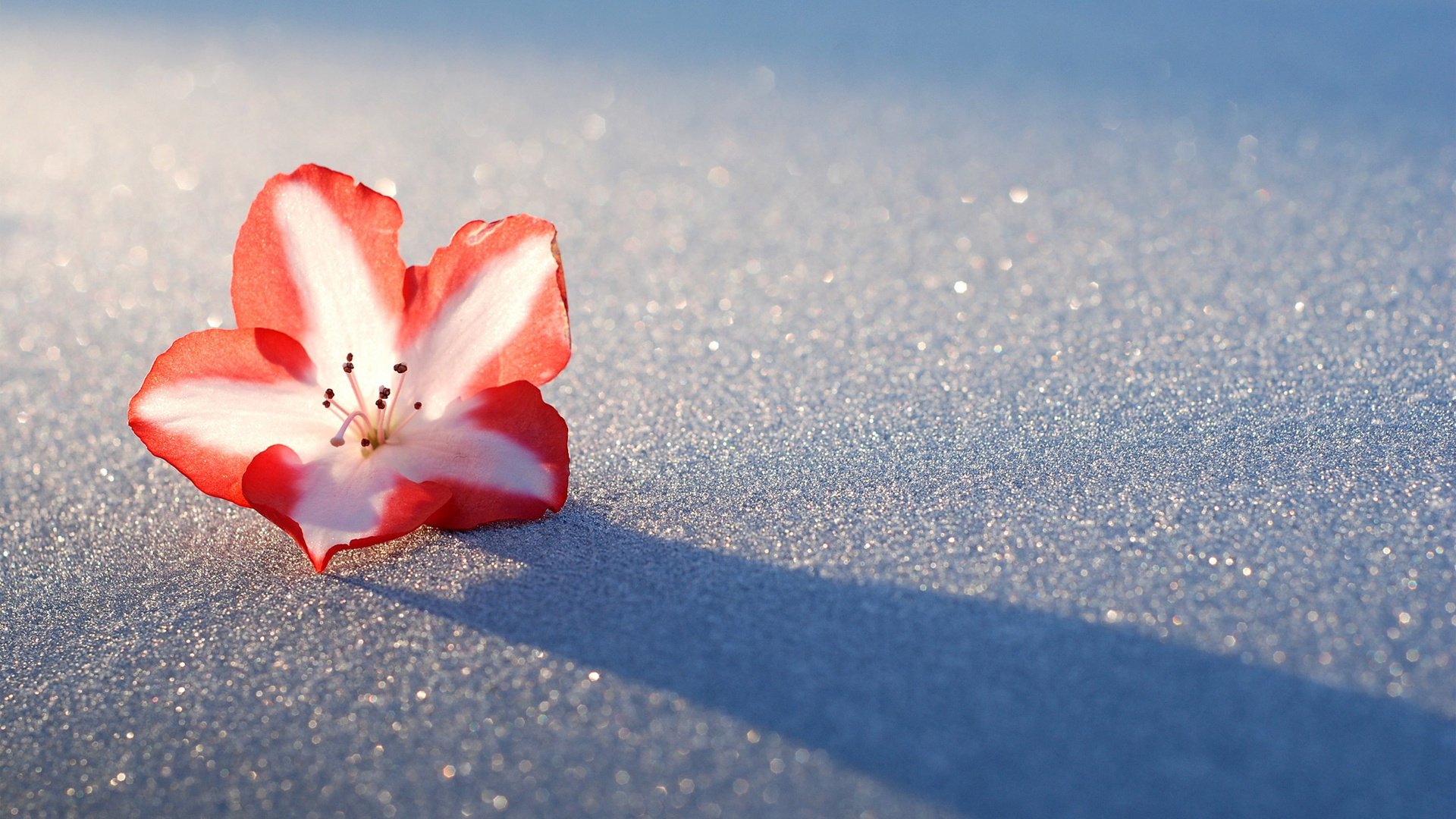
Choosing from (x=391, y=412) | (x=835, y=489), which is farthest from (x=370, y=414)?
(x=835, y=489)

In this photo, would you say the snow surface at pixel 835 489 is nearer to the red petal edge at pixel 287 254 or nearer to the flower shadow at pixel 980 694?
the flower shadow at pixel 980 694

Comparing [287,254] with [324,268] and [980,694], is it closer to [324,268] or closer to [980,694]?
[324,268]

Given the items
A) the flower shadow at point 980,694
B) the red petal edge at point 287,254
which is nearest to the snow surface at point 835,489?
the flower shadow at point 980,694

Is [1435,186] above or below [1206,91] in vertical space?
below

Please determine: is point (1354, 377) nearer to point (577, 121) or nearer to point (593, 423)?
point (593, 423)

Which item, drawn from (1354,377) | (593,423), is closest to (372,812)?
(593,423)

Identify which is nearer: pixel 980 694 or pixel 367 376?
pixel 980 694
